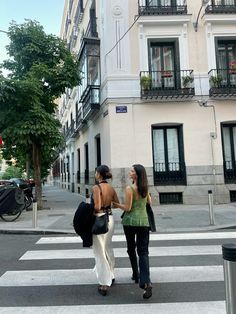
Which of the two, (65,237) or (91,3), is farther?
(91,3)

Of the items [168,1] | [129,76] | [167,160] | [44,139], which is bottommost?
[167,160]

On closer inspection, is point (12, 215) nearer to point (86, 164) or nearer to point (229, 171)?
point (229, 171)

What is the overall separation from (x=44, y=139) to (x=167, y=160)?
18.2 feet

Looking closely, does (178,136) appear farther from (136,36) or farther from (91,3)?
(91,3)

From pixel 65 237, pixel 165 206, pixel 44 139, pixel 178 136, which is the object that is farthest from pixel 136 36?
pixel 65 237

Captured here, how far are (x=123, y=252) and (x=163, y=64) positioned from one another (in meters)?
11.6

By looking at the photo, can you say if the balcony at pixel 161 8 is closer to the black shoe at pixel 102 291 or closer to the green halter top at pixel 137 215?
the green halter top at pixel 137 215

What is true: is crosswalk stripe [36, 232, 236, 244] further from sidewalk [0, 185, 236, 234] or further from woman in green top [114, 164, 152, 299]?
woman in green top [114, 164, 152, 299]

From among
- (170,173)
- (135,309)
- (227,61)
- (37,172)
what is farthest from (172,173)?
(135,309)

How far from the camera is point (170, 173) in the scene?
16.9 m

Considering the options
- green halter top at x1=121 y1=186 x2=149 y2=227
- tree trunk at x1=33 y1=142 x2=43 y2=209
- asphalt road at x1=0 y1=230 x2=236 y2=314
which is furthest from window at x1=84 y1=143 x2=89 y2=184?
green halter top at x1=121 y1=186 x2=149 y2=227

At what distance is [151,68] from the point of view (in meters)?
17.0

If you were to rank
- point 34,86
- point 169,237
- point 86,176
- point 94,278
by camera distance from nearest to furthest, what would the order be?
point 94,278 < point 169,237 < point 34,86 < point 86,176

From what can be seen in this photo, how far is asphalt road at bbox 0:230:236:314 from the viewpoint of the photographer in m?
4.73
